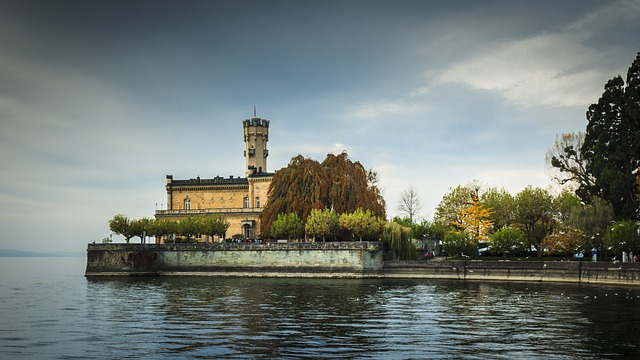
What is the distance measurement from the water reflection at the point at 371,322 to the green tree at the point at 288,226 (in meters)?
19.0

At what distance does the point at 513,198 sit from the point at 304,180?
23.1 metres

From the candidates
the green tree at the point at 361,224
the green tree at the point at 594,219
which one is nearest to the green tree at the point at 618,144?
the green tree at the point at 594,219

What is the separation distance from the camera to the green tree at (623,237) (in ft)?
167

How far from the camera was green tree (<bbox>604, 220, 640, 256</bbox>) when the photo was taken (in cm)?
5075

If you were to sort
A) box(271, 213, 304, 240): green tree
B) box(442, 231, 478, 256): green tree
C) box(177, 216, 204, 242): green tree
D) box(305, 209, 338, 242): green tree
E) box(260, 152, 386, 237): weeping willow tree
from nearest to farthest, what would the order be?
box(442, 231, 478, 256): green tree
box(305, 209, 338, 242): green tree
box(271, 213, 304, 240): green tree
box(260, 152, 386, 237): weeping willow tree
box(177, 216, 204, 242): green tree

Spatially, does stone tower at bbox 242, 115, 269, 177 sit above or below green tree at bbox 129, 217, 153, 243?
above

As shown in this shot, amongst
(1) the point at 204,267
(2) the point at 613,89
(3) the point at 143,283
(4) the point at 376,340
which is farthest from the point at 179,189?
(4) the point at 376,340

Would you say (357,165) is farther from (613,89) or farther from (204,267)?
(613,89)

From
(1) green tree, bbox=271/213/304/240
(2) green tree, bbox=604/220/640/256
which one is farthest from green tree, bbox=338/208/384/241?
(2) green tree, bbox=604/220/640/256

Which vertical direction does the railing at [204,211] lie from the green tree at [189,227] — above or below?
above

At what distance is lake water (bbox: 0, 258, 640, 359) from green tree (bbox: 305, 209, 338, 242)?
17235 millimetres

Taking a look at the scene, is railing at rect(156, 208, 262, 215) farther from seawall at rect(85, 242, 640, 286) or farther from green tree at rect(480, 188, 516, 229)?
green tree at rect(480, 188, 516, 229)

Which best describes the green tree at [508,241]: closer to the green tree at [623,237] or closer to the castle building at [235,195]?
the green tree at [623,237]

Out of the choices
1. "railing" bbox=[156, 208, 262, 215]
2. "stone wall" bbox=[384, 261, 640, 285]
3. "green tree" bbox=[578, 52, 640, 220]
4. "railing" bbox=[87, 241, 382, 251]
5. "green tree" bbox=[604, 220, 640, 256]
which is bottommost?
"stone wall" bbox=[384, 261, 640, 285]
